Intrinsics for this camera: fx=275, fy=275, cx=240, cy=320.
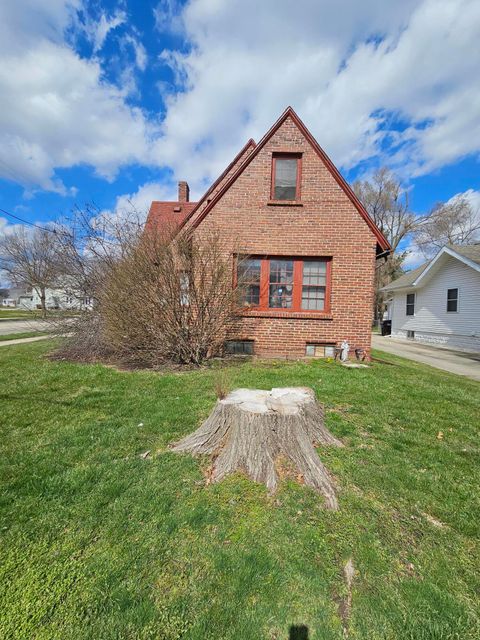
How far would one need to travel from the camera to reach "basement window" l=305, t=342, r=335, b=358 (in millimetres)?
8344

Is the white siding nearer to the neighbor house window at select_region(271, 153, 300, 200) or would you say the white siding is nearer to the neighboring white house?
the neighboring white house

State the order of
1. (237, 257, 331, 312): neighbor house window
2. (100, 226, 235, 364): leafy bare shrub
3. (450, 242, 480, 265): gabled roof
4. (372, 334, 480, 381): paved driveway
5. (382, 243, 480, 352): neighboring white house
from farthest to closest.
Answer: (382, 243, 480, 352): neighboring white house < (450, 242, 480, 265): gabled roof < (372, 334, 480, 381): paved driveway < (237, 257, 331, 312): neighbor house window < (100, 226, 235, 364): leafy bare shrub

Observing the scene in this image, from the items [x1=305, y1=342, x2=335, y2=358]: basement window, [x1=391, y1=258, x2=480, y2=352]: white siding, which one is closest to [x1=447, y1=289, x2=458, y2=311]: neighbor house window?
[x1=391, y1=258, x2=480, y2=352]: white siding

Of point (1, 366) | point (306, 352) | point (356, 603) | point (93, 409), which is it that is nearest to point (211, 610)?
point (356, 603)

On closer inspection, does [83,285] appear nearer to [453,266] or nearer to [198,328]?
[198,328]

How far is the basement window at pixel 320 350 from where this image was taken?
8344 millimetres

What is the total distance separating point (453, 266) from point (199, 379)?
1438 centimetres

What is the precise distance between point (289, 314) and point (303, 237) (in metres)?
2.32

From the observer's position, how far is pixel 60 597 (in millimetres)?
1570

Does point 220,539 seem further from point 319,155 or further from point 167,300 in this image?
point 319,155

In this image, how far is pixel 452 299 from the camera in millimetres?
13742

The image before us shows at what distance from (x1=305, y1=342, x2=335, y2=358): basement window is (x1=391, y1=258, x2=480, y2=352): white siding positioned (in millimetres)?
A: 8823

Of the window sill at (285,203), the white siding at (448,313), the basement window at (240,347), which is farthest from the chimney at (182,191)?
the white siding at (448,313)

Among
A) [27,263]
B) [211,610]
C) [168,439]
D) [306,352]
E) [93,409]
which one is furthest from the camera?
[27,263]
